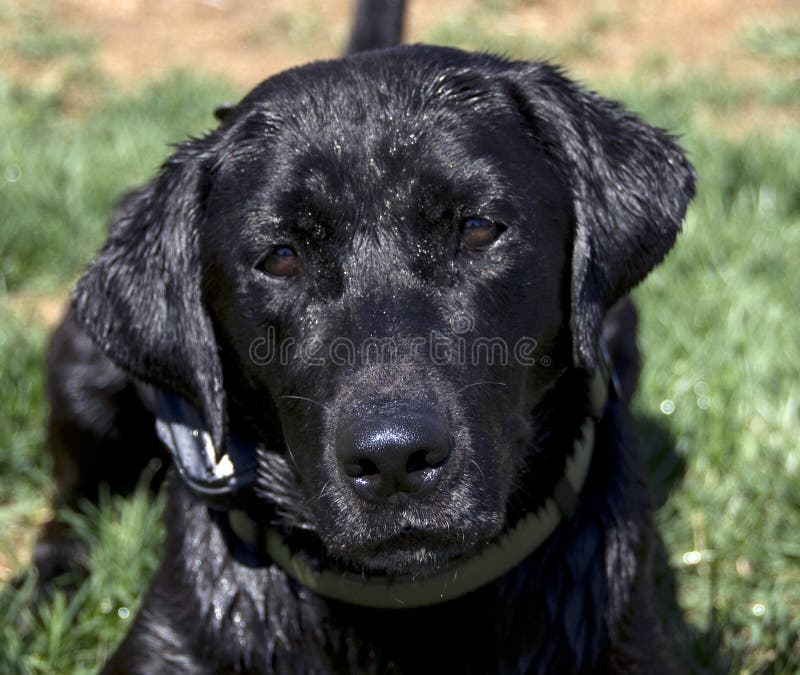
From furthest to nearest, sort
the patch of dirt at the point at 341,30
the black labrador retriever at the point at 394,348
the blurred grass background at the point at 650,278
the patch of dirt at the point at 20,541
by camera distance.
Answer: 1. the patch of dirt at the point at 341,30
2. the patch of dirt at the point at 20,541
3. the blurred grass background at the point at 650,278
4. the black labrador retriever at the point at 394,348

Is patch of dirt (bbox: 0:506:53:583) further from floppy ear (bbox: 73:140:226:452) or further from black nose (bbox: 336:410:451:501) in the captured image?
black nose (bbox: 336:410:451:501)

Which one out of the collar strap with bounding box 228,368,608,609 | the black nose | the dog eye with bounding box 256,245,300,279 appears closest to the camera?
the black nose

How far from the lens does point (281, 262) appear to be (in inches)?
105

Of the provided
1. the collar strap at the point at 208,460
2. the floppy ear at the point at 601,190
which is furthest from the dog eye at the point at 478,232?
the collar strap at the point at 208,460

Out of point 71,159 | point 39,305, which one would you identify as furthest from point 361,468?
point 71,159

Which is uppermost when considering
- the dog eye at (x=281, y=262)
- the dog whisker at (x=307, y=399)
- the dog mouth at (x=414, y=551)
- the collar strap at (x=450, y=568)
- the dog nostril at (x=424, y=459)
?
the dog eye at (x=281, y=262)

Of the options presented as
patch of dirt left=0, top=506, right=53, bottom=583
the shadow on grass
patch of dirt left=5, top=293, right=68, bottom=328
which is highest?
the shadow on grass

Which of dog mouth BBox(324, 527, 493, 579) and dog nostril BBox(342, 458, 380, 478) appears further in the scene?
dog mouth BBox(324, 527, 493, 579)

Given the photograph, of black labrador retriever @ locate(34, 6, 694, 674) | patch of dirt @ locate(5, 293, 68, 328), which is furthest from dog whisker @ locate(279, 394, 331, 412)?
patch of dirt @ locate(5, 293, 68, 328)

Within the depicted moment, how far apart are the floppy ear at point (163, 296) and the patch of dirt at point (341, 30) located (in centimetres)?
503

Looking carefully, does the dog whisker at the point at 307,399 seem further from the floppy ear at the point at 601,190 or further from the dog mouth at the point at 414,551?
the floppy ear at the point at 601,190

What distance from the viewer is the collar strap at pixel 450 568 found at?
277 cm

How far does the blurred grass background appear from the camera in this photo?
3.57 m

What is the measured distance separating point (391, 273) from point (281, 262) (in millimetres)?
258
